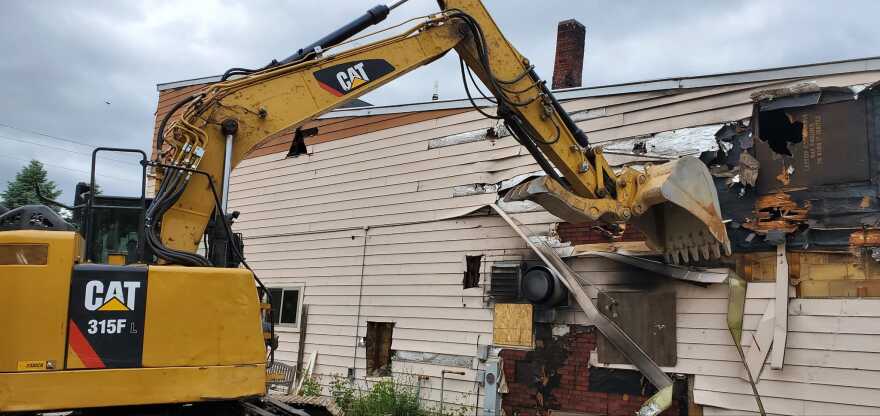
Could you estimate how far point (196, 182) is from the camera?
5.73 meters

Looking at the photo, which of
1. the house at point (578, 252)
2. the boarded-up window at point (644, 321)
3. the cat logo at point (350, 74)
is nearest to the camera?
the cat logo at point (350, 74)

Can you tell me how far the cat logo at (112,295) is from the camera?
16.2 feet

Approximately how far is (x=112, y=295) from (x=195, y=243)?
82 centimetres

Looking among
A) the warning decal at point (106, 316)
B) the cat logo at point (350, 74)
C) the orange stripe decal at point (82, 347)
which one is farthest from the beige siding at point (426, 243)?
the orange stripe decal at point (82, 347)

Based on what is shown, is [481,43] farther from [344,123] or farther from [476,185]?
[344,123]

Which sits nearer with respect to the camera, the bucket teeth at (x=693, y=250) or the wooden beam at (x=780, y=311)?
the wooden beam at (x=780, y=311)

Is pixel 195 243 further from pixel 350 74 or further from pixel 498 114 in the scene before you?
pixel 498 114

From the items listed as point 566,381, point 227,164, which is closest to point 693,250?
point 566,381

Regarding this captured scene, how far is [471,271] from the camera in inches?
421

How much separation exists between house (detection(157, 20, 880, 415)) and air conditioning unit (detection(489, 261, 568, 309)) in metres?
0.07

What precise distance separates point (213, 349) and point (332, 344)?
7154 mm

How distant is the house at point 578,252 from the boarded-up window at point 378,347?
0.09ft

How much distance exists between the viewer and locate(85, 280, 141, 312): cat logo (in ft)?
16.2

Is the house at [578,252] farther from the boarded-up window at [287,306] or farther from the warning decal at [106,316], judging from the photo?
the warning decal at [106,316]
